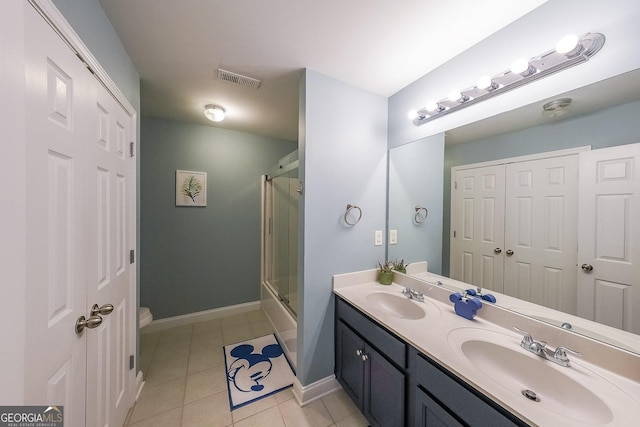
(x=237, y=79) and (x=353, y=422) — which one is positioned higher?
(x=237, y=79)

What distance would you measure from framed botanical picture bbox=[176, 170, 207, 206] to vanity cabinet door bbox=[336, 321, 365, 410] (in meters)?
2.18

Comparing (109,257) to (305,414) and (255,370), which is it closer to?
(255,370)

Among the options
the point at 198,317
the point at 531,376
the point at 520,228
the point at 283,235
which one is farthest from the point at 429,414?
the point at 198,317

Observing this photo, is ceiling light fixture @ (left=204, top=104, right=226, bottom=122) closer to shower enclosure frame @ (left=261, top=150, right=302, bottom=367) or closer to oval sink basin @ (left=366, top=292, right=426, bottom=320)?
shower enclosure frame @ (left=261, top=150, right=302, bottom=367)

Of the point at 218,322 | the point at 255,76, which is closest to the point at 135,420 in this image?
the point at 218,322

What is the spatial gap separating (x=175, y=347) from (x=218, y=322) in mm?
536

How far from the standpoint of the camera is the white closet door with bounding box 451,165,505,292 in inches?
47.0

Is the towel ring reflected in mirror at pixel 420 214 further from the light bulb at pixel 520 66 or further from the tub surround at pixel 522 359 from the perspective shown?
the light bulb at pixel 520 66

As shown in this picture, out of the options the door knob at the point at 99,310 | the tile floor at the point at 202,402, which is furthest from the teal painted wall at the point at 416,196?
the door knob at the point at 99,310

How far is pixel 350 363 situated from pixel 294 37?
2.12 m

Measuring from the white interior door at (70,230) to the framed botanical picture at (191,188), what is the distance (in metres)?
→ 1.31

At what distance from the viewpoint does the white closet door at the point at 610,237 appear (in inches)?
31.7

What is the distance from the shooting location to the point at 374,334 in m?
1.22

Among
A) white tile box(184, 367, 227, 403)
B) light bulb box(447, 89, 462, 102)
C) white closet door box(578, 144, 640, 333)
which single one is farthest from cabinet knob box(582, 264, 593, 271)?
white tile box(184, 367, 227, 403)
